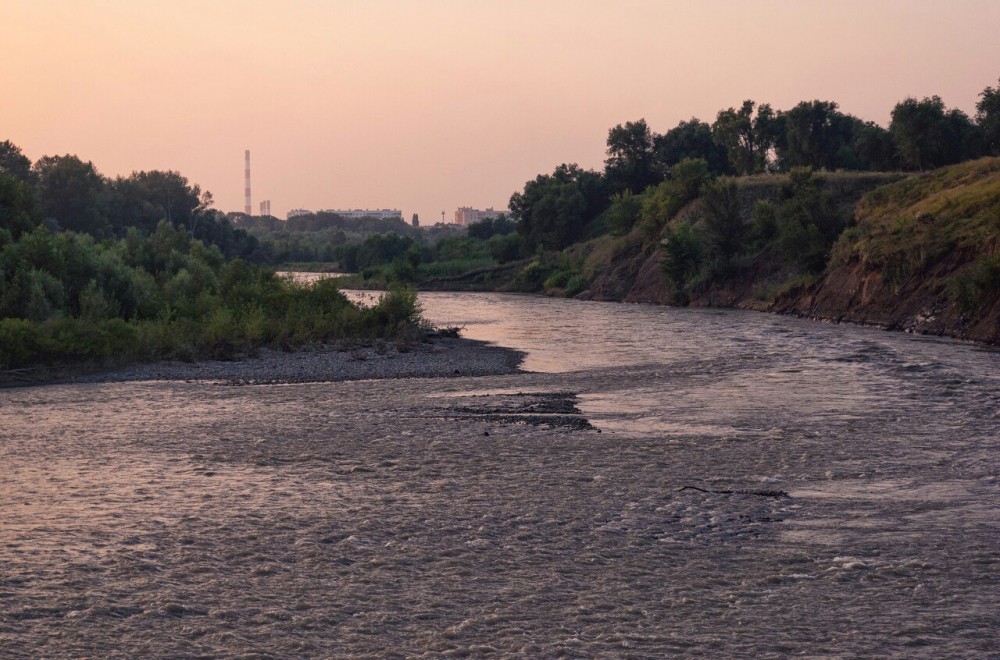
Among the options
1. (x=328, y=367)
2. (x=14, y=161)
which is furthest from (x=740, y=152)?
(x=328, y=367)

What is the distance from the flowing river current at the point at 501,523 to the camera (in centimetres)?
1069

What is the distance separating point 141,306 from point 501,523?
32275mm

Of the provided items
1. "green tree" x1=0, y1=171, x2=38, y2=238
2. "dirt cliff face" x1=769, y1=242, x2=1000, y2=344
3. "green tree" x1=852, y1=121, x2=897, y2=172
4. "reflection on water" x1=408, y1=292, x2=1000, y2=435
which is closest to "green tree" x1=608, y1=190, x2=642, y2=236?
"green tree" x1=852, y1=121, x2=897, y2=172

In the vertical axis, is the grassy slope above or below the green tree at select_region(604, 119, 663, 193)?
below

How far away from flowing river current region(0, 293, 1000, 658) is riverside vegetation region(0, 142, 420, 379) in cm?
555

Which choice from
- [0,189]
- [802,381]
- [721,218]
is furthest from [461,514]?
[721,218]

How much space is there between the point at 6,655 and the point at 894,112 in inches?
3631

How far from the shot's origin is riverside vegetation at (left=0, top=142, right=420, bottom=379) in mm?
34812

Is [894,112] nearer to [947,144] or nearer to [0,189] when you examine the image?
[947,144]

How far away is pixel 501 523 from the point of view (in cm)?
1494

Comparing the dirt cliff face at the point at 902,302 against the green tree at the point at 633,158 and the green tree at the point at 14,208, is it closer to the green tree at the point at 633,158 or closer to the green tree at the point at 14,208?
the green tree at the point at 14,208

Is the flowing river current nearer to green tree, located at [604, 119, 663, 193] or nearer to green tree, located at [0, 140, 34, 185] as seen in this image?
green tree, located at [0, 140, 34, 185]

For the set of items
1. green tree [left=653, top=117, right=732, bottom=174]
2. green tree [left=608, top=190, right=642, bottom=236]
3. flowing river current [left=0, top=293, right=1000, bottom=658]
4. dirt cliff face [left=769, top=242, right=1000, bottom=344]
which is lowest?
flowing river current [left=0, top=293, right=1000, bottom=658]

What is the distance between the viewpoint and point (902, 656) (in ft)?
32.5
